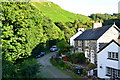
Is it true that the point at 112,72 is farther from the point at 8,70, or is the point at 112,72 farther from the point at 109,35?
the point at 8,70

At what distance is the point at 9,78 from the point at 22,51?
11.7 ft

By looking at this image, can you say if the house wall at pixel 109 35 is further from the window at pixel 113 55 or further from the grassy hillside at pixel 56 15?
the grassy hillside at pixel 56 15

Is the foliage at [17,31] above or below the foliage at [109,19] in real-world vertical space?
below

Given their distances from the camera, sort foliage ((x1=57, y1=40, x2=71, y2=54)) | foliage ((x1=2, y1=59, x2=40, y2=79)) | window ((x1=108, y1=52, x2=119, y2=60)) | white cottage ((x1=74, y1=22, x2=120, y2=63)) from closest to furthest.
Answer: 1. foliage ((x1=2, y1=59, x2=40, y2=79))
2. window ((x1=108, y1=52, x2=119, y2=60))
3. white cottage ((x1=74, y1=22, x2=120, y2=63))
4. foliage ((x1=57, y1=40, x2=71, y2=54))

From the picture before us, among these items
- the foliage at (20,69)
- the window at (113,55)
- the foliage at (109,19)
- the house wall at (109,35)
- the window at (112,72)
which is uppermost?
the foliage at (109,19)

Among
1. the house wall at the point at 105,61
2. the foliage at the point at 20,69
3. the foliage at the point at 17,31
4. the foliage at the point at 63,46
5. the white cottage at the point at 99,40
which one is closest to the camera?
the foliage at the point at 20,69

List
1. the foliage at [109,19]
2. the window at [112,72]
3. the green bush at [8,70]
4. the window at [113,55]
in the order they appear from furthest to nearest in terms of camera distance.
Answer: the foliage at [109,19] < the window at [113,55] < the window at [112,72] < the green bush at [8,70]

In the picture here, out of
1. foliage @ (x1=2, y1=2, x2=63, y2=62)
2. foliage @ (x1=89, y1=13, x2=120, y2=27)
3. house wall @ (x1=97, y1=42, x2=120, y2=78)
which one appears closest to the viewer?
foliage @ (x1=2, y1=2, x2=63, y2=62)

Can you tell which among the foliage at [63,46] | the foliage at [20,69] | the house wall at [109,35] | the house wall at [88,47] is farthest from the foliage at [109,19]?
the foliage at [20,69]

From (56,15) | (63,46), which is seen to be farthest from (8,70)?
(56,15)

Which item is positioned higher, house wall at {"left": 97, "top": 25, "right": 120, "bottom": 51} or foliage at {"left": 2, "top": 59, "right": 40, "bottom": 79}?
house wall at {"left": 97, "top": 25, "right": 120, "bottom": 51}

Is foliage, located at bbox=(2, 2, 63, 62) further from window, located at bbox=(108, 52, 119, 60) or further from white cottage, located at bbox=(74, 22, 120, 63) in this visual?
white cottage, located at bbox=(74, 22, 120, 63)

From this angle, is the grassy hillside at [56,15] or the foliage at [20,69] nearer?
the foliage at [20,69]

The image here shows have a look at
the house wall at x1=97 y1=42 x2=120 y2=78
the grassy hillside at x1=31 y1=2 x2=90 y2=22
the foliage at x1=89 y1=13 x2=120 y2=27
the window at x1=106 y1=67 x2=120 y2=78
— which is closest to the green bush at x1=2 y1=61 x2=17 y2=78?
the house wall at x1=97 y1=42 x2=120 y2=78
